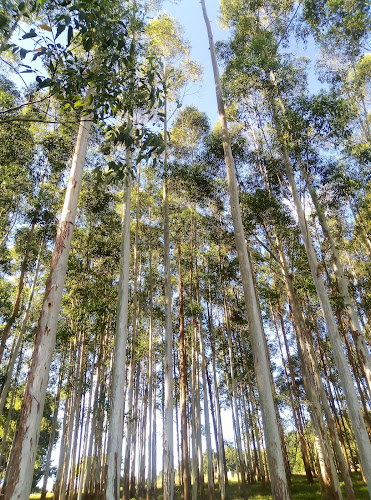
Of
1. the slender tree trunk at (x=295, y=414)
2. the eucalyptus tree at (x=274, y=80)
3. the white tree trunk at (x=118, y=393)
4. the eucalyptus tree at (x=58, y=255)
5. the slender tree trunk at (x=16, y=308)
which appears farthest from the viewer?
the slender tree trunk at (x=295, y=414)

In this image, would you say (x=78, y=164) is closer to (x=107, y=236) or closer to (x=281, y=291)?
(x=107, y=236)

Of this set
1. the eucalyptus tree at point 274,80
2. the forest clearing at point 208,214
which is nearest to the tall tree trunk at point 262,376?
the forest clearing at point 208,214

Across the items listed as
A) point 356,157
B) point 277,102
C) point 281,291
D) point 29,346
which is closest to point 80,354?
point 29,346

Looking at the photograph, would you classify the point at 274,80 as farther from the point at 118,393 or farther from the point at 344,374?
the point at 118,393

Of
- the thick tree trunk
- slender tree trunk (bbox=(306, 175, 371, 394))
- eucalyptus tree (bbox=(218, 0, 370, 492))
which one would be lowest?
the thick tree trunk

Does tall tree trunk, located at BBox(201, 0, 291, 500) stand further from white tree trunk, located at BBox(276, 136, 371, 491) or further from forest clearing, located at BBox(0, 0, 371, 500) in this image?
white tree trunk, located at BBox(276, 136, 371, 491)

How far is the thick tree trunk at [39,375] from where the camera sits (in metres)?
3.13

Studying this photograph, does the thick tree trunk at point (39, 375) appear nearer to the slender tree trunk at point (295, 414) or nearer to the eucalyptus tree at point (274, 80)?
the eucalyptus tree at point (274, 80)

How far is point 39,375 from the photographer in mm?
3543

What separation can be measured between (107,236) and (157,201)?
2.57 m

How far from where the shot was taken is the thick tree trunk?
123 inches

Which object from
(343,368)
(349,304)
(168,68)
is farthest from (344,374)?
(168,68)

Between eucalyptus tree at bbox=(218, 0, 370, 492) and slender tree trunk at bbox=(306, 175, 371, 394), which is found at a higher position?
eucalyptus tree at bbox=(218, 0, 370, 492)

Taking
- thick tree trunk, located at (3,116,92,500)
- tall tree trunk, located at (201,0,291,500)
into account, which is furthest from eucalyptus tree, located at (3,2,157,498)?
tall tree trunk, located at (201,0,291,500)
